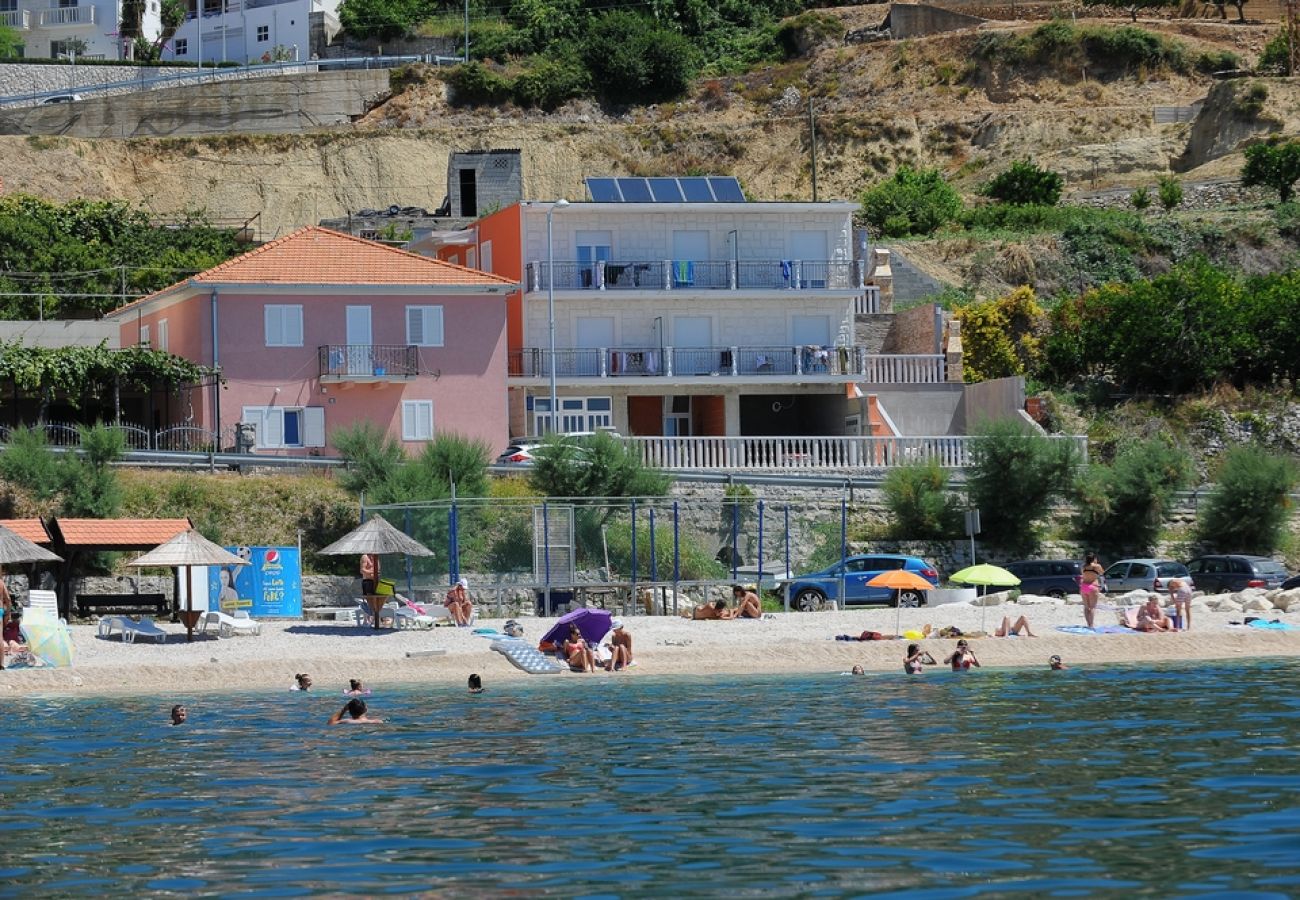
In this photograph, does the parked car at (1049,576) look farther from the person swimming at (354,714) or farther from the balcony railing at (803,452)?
the person swimming at (354,714)

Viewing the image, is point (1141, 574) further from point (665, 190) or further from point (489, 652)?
point (665, 190)

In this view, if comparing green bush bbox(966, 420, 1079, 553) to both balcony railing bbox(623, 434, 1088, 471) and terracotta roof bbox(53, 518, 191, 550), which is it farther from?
terracotta roof bbox(53, 518, 191, 550)

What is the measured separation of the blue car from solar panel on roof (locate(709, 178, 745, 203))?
18541 millimetres

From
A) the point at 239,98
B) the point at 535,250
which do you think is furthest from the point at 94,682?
the point at 239,98

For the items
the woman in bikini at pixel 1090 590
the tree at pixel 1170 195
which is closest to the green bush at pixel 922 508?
the woman in bikini at pixel 1090 590

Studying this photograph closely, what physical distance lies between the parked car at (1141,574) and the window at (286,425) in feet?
65.3

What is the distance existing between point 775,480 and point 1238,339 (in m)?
16.6

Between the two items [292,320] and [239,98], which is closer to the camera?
[292,320]

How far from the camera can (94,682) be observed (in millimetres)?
28844

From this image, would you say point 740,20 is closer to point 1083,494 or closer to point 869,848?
point 1083,494

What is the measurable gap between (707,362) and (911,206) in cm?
1973

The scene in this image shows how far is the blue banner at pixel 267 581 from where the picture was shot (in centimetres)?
3538

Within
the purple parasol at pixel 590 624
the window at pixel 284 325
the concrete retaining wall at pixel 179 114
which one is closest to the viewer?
the purple parasol at pixel 590 624

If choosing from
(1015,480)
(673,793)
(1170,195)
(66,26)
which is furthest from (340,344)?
(66,26)
